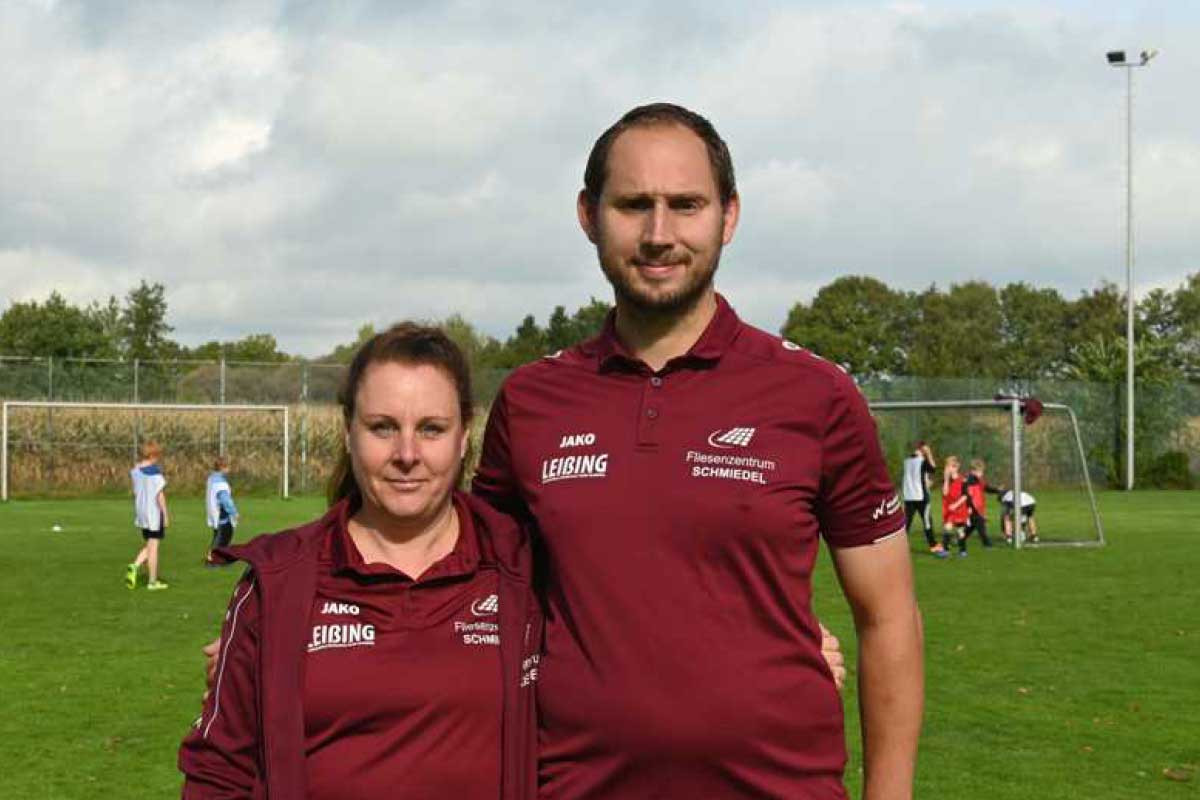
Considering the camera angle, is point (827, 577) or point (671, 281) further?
point (827, 577)

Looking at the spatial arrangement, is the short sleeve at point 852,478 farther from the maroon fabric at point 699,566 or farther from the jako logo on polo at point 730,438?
the jako logo on polo at point 730,438

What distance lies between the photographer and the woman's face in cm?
307

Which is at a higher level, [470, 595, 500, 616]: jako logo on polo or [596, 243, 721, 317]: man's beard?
[596, 243, 721, 317]: man's beard

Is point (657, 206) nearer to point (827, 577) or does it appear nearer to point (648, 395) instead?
point (648, 395)

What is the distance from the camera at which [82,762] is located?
809cm

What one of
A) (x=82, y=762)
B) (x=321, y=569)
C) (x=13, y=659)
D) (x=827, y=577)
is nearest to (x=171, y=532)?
(x=827, y=577)

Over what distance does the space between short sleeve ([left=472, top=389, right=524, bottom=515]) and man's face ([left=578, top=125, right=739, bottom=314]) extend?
0.48m

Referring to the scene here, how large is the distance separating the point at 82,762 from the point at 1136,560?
17129mm

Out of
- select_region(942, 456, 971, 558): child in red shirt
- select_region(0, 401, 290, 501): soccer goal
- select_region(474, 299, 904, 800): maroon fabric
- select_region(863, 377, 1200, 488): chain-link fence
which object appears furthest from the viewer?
select_region(863, 377, 1200, 488): chain-link fence

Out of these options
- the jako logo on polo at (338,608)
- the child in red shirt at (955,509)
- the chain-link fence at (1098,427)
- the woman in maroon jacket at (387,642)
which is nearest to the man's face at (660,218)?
the woman in maroon jacket at (387,642)

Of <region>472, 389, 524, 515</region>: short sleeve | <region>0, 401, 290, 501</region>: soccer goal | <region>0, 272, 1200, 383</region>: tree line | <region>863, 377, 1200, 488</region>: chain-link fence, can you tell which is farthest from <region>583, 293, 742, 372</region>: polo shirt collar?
<region>0, 272, 1200, 383</region>: tree line

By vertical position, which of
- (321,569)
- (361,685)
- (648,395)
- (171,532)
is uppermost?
(648,395)

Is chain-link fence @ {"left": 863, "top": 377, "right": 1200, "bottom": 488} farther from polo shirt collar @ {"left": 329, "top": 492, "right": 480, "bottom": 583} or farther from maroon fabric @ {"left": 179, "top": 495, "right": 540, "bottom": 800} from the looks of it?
maroon fabric @ {"left": 179, "top": 495, "right": 540, "bottom": 800}

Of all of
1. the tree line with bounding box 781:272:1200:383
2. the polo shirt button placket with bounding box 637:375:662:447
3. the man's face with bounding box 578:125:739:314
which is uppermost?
the tree line with bounding box 781:272:1200:383
